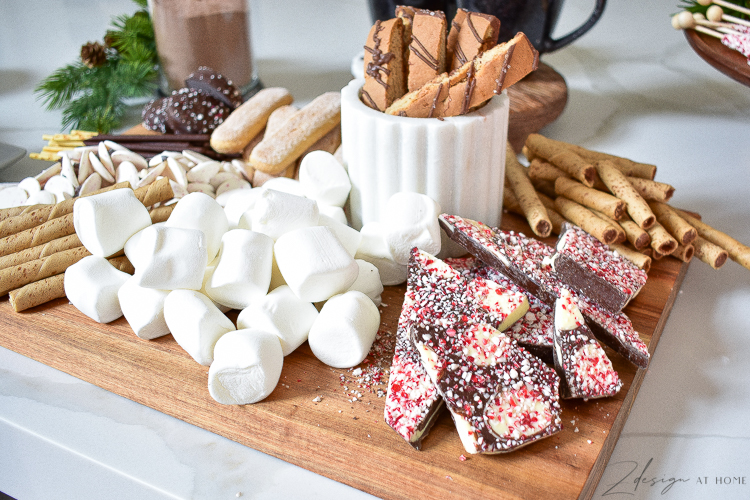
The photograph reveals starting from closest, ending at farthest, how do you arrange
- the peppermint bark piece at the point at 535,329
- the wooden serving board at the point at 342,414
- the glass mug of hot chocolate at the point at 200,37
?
the wooden serving board at the point at 342,414
the peppermint bark piece at the point at 535,329
the glass mug of hot chocolate at the point at 200,37

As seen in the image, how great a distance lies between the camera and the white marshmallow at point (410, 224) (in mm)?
1110

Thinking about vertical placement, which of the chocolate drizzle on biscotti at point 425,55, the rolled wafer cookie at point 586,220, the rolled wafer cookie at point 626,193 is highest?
the chocolate drizzle on biscotti at point 425,55

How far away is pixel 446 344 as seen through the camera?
2.90 ft

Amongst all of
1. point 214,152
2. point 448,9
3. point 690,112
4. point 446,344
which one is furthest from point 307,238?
point 690,112

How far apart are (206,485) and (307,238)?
0.39 m

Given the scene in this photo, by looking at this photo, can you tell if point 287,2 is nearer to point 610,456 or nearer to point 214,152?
point 214,152

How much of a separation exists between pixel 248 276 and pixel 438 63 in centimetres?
51

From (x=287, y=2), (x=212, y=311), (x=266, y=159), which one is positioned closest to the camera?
(x=212, y=311)

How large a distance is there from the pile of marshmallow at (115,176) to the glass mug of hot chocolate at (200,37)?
1.67ft

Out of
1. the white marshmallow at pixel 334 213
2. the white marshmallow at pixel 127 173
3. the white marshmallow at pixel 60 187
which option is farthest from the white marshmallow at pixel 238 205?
the white marshmallow at pixel 60 187

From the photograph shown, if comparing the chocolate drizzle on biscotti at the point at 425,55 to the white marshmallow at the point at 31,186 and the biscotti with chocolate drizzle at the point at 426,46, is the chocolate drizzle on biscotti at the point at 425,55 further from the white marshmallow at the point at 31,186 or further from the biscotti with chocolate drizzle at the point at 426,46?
the white marshmallow at the point at 31,186

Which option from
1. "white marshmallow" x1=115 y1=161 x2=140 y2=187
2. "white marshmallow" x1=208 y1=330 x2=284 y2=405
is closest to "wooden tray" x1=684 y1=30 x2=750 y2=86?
"white marshmallow" x1=208 y1=330 x2=284 y2=405

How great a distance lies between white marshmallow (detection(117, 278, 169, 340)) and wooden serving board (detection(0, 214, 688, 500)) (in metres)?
0.02

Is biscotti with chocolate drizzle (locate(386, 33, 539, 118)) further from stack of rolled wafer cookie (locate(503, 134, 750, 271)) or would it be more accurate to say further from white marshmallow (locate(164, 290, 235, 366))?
white marshmallow (locate(164, 290, 235, 366))
